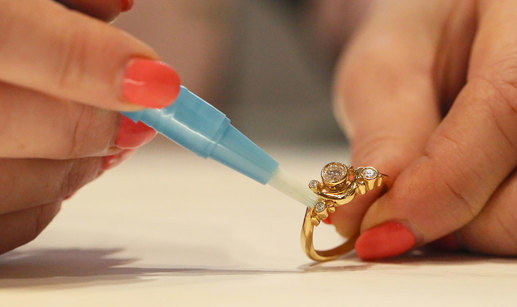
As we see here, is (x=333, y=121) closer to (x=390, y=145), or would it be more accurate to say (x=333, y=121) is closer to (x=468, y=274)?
(x=390, y=145)

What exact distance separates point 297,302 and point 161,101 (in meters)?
0.14

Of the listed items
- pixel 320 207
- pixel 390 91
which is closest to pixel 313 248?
pixel 320 207

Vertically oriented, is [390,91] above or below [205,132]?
above

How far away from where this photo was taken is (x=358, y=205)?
49 cm

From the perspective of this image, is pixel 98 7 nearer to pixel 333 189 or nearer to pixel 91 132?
pixel 91 132

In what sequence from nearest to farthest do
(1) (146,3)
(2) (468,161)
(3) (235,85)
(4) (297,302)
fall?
(4) (297,302)
(2) (468,161)
(1) (146,3)
(3) (235,85)

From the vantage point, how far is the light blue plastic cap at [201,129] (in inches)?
14.5

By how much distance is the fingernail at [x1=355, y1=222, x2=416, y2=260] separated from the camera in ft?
1.51

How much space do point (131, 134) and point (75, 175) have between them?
0.25 ft

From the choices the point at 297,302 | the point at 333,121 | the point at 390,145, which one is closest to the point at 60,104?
the point at 297,302

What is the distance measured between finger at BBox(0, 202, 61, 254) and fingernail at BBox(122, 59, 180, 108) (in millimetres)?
178

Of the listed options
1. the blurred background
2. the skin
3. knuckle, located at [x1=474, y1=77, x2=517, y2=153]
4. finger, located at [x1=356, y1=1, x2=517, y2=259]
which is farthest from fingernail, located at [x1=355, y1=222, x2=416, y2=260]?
the blurred background

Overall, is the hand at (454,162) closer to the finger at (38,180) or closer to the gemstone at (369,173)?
the gemstone at (369,173)

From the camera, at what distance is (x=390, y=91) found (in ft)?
2.11
